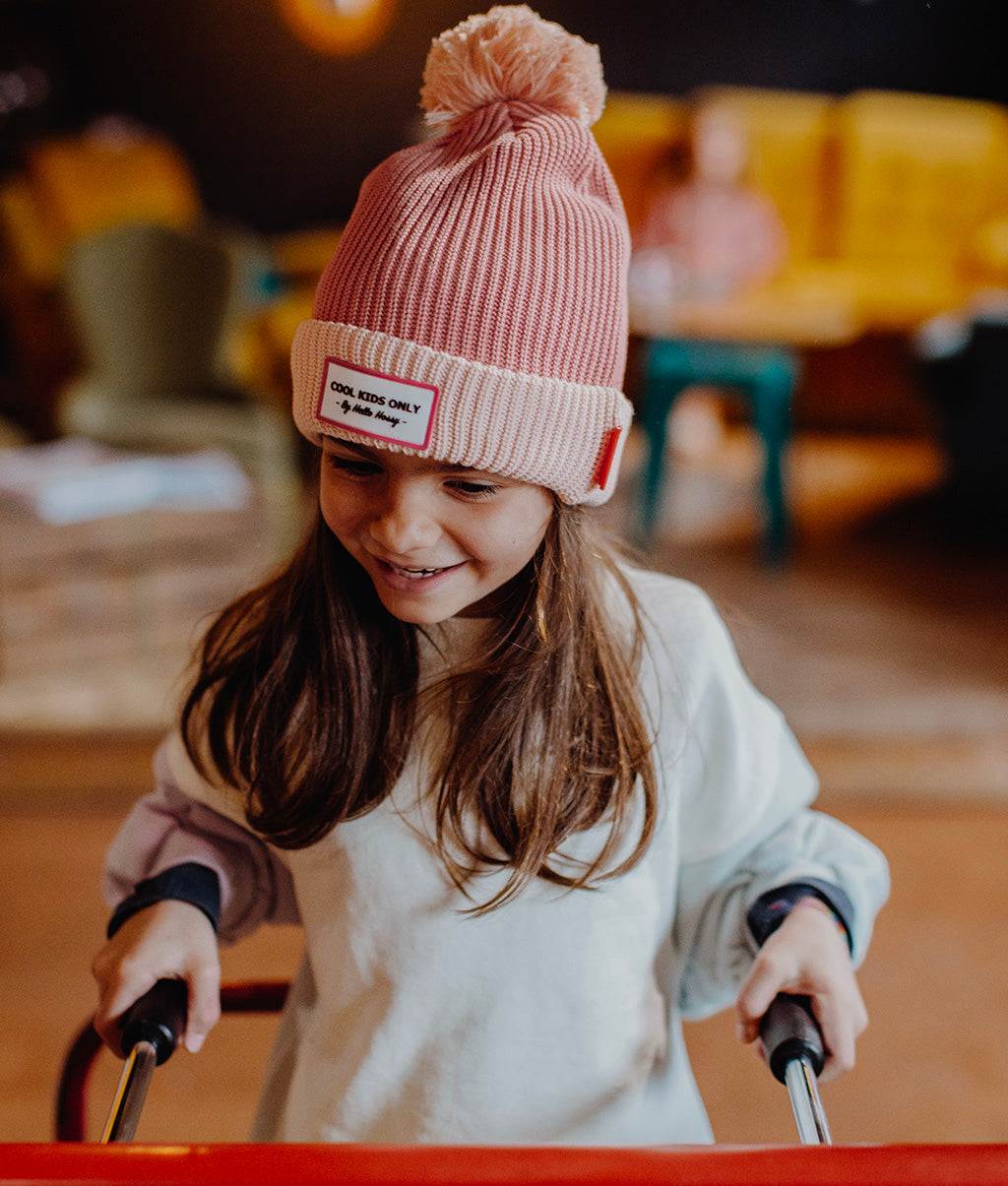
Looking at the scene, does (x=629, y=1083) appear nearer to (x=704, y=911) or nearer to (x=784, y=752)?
(x=704, y=911)

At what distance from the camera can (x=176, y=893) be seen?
0.72 metres

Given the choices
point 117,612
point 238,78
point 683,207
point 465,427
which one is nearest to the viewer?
point 465,427

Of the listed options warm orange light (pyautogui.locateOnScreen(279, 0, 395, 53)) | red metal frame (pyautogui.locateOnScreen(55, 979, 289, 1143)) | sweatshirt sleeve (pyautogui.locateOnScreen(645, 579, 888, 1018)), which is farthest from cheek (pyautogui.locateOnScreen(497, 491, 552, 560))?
warm orange light (pyautogui.locateOnScreen(279, 0, 395, 53))

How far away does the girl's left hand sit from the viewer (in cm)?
65

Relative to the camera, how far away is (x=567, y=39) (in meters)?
0.61

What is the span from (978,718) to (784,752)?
1.87m

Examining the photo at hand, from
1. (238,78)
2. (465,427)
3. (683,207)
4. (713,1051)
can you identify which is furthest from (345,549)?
(238,78)

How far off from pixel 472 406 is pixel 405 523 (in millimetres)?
69

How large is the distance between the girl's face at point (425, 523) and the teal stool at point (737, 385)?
8.57 feet

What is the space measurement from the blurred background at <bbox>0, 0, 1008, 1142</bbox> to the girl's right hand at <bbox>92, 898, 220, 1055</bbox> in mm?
260

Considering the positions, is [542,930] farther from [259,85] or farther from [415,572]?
[259,85]

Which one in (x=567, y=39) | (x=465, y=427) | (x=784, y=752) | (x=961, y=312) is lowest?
(x=961, y=312)

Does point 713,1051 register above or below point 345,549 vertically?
below

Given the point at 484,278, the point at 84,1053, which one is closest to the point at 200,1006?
the point at 84,1053
